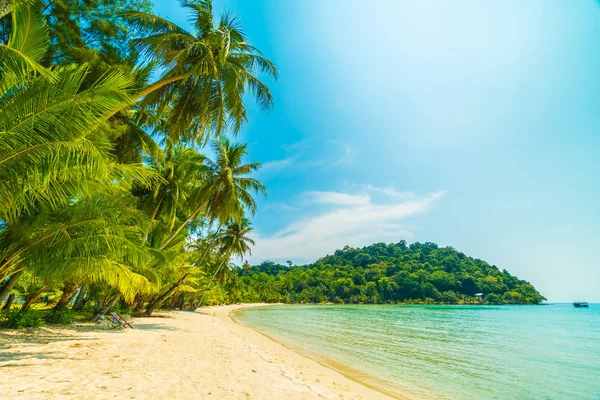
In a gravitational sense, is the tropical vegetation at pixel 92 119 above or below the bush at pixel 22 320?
above

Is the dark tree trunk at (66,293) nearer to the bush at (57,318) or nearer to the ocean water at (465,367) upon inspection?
the bush at (57,318)

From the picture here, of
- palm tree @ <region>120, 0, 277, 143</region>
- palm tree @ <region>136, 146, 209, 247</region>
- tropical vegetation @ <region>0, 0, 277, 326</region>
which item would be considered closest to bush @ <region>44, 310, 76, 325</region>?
tropical vegetation @ <region>0, 0, 277, 326</region>

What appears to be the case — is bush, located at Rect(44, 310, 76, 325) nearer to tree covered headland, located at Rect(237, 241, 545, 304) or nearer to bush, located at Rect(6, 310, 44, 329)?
bush, located at Rect(6, 310, 44, 329)

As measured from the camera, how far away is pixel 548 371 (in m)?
10.5

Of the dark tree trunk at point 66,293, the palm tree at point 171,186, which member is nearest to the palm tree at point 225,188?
the palm tree at point 171,186

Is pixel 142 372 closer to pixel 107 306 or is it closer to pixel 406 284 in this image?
pixel 107 306

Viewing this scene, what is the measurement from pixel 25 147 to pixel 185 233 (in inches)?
528

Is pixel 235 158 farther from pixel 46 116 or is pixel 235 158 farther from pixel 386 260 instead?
pixel 386 260

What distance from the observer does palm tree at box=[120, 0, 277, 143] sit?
7.53 meters

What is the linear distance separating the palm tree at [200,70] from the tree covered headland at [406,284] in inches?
2735

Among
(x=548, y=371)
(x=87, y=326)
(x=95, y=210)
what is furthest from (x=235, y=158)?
(x=548, y=371)

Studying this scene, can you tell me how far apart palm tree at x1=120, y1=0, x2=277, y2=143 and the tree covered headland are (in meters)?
69.5

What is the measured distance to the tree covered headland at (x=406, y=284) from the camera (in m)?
86.3

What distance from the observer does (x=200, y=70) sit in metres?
7.87
